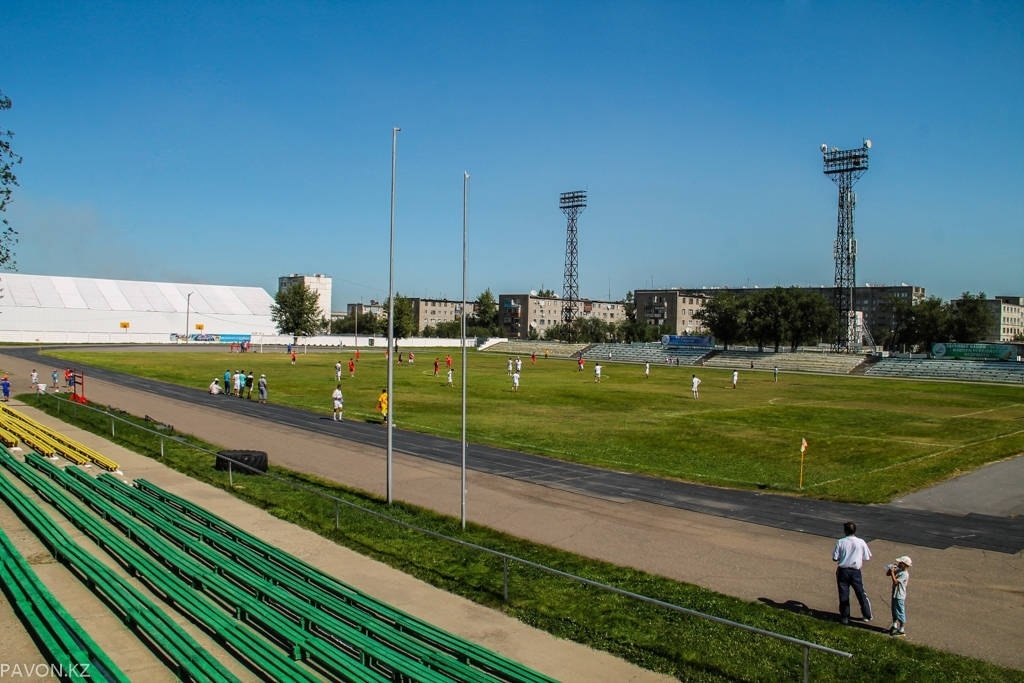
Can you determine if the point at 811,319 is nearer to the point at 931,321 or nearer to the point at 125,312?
the point at 931,321

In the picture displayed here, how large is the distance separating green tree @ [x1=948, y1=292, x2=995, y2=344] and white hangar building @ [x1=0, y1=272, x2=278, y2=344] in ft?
329

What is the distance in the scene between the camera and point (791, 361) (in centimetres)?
8831

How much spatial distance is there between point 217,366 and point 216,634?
205ft

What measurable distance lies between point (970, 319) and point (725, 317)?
3203 centimetres

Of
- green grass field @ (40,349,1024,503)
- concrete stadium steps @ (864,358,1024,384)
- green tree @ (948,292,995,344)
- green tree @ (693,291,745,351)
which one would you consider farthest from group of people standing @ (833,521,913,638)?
green tree @ (948,292,995,344)

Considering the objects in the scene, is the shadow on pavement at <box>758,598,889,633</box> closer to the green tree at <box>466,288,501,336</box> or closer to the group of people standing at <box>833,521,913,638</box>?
the group of people standing at <box>833,521,913,638</box>

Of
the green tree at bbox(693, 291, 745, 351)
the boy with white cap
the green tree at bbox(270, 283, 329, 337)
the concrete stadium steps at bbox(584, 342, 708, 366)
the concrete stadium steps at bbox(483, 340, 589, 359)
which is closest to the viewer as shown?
the boy with white cap

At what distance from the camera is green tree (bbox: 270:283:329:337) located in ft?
381

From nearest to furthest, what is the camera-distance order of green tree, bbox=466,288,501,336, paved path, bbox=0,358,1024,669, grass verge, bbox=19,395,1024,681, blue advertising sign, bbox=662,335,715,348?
grass verge, bbox=19,395,1024,681, paved path, bbox=0,358,1024,669, blue advertising sign, bbox=662,335,715,348, green tree, bbox=466,288,501,336

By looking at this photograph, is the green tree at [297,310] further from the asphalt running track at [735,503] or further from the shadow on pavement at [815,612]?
the shadow on pavement at [815,612]

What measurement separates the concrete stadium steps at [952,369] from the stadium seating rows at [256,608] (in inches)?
3037

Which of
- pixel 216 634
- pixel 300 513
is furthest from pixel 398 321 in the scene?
pixel 216 634

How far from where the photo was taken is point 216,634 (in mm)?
9406

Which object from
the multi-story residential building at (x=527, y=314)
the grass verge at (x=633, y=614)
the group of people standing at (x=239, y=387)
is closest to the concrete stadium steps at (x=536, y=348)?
the multi-story residential building at (x=527, y=314)
